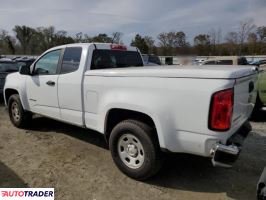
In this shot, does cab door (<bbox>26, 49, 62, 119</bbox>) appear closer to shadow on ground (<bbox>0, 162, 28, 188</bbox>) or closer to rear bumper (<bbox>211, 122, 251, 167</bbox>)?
shadow on ground (<bbox>0, 162, 28, 188</bbox>)

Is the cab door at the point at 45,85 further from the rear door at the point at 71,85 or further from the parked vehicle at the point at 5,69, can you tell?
the parked vehicle at the point at 5,69

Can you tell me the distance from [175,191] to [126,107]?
1240mm

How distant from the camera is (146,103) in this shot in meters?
3.57

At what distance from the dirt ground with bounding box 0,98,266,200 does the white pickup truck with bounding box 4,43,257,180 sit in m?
0.30

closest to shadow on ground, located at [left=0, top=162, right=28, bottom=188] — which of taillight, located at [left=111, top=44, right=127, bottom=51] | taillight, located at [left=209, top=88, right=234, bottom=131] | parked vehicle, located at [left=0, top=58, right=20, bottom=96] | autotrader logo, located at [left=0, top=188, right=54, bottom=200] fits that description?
autotrader logo, located at [left=0, top=188, right=54, bottom=200]

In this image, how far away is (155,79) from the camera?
3.49 metres

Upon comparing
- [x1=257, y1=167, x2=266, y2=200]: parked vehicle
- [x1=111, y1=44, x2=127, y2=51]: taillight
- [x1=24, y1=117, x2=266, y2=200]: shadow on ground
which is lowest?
[x1=24, y1=117, x2=266, y2=200]: shadow on ground

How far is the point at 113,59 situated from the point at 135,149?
1.96 meters

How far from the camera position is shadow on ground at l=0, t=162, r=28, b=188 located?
3.81 metres

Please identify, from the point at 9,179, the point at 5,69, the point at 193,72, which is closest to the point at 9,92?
the point at 9,179

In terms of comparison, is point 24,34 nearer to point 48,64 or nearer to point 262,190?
point 48,64

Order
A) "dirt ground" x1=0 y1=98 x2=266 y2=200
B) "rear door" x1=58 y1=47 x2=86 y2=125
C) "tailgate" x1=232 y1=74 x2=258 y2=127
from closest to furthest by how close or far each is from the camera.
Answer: "tailgate" x1=232 y1=74 x2=258 y2=127 < "dirt ground" x1=0 y1=98 x2=266 y2=200 < "rear door" x1=58 y1=47 x2=86 y2=125

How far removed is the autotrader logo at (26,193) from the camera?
3.44 meters

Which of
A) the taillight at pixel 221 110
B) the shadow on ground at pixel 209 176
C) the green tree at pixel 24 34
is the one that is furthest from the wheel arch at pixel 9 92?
the green tree at pixel 24 34
